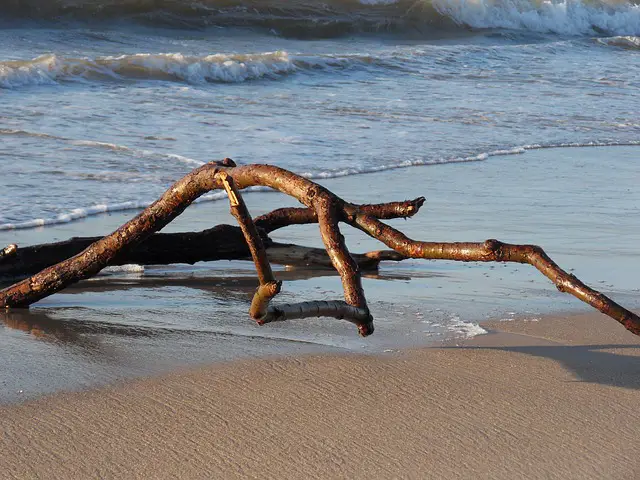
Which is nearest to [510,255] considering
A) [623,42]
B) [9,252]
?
[9,252]

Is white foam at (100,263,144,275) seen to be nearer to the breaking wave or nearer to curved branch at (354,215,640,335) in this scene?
curved branch at (354,215,640,335)

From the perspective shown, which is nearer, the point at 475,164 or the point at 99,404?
the point at 99,404

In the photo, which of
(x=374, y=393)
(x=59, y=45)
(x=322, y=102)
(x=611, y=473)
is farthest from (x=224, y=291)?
(x=59, y=45)

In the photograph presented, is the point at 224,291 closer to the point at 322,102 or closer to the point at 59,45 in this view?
the point at 322,102

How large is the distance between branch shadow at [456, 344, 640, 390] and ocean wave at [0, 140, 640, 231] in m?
3.04

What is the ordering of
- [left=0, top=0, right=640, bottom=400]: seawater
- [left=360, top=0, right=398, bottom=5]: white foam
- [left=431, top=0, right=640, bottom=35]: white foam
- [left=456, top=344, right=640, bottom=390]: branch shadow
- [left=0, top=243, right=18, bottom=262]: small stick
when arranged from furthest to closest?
[left=431, top=0, right=640, bottom=35]: white foam, [left=360, top=0, right=398, bottom=5]: white foam, [left=0, top=0, right=640, bottom=400]: seawater, [left=0, top=243, right=18, bottom=262]: small stick, [left=456, top=344, right=640, bottom=390]: branch shadow

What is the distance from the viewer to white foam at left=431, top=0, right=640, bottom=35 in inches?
1017

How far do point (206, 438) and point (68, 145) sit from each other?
5846 mm

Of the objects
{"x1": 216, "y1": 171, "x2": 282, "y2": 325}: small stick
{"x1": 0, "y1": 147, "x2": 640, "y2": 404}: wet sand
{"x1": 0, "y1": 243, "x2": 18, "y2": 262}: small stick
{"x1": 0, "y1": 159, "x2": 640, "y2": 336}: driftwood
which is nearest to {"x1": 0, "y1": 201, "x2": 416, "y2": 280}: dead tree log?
{"x1": 0, "y1": 243, "x2": 18, "y2": 262}: small stick

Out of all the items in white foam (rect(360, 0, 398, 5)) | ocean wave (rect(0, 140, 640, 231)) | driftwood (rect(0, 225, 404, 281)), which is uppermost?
white foam (rect(360, 0, 398, 5))

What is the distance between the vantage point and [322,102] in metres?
11.6

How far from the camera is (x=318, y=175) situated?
7609 mm

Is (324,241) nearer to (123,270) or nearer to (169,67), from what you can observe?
(123,270)

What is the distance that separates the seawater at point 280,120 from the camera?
557cm
